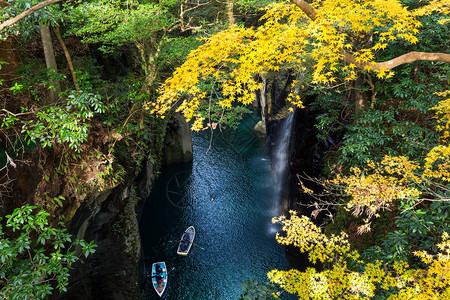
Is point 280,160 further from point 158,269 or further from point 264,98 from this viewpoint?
point 158,269

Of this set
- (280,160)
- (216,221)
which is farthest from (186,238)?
(280,160)

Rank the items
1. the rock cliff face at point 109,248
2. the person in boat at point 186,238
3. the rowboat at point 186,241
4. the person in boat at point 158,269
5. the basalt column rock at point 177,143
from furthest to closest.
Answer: the basalt column rock at point 177,143
the person in boat at point 186,238
the rowboat at point 186,241
the person in boat at point 158,269
the rock cliff face at point 109,248

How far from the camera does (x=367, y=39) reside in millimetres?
8469

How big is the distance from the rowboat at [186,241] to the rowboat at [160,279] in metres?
1.44

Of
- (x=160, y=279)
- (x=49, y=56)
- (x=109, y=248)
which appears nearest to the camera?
(x=49, y=56)

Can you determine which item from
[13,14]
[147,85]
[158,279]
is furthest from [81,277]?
[13,14]

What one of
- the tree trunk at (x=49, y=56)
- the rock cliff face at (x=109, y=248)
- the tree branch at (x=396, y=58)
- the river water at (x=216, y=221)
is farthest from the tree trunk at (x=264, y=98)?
the tree trunk at (x=49, y=56)

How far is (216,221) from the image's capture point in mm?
16375

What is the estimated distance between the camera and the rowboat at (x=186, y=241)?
1393cm

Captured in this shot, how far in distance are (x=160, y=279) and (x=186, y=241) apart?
264 cm

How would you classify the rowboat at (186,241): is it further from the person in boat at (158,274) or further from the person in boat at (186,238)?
the person in boat at (158,274)

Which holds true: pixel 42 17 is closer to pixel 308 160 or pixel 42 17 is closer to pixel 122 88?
pixel 122 88

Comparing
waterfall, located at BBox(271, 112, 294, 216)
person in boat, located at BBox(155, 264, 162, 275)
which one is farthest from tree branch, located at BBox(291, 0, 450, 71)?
person in boat, located at BBox(155, 264, 162, 275)

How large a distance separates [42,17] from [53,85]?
6.13ft
